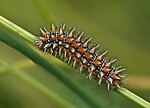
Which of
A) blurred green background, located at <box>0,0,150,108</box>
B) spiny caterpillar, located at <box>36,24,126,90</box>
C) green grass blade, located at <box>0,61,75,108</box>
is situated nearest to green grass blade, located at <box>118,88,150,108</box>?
spiny caterpillar, located at <box>36,24,126,90</box>

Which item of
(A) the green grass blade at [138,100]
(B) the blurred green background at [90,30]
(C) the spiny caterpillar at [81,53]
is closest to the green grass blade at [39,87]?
(C) the spiny caterpillar at [81,53]

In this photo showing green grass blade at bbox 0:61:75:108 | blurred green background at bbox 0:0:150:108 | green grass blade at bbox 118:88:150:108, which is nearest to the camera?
green grass blade at bbox 118:88:150:108

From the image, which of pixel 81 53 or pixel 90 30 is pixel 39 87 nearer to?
pixel 81 53

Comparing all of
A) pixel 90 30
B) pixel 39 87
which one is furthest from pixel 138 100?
pixel 90 30

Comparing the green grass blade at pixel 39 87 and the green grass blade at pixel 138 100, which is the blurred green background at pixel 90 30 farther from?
the green grass blade at pixel 138 100

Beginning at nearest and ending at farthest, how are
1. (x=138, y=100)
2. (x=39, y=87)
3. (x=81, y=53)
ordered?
(x=138, y=100)
(x=81, y=53)
(x=39, y=87)

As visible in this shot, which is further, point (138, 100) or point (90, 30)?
point (90, 30)

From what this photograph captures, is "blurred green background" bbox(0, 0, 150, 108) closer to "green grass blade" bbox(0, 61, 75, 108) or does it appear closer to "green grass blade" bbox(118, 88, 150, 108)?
"green grass blade" bbox(0, 61, 75, 108)

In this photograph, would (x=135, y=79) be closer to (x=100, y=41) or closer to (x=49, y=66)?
(x=100, y=41)
